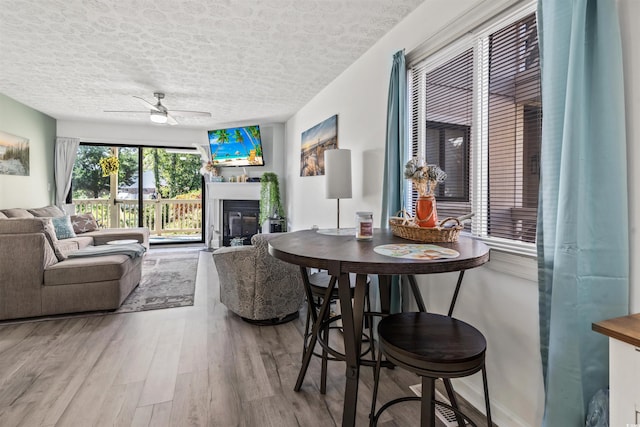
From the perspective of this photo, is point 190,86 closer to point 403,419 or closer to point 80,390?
point 80,390

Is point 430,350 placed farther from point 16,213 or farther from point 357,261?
point 16,213

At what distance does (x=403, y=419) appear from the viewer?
5.18ft

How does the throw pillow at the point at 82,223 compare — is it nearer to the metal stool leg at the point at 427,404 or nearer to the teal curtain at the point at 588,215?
the metal stool leg at the point at 427,404

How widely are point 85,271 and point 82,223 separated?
9.48ft

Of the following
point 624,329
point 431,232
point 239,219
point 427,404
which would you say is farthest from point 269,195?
point 624,329

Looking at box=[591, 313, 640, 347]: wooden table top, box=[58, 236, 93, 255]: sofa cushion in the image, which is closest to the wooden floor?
box=[591, 313, 640, 347]: wooden table top

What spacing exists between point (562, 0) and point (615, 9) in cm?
17

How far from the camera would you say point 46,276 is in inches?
109

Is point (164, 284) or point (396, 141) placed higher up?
point (396, 141)

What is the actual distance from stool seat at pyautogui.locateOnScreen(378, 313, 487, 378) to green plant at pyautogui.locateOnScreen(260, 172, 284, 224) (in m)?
4.50

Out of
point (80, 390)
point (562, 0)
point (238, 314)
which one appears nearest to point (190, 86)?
point (238, 314)

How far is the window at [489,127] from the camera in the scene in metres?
1.54

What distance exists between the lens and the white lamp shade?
112 inches

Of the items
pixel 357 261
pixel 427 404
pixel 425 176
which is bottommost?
pixel 427 404
